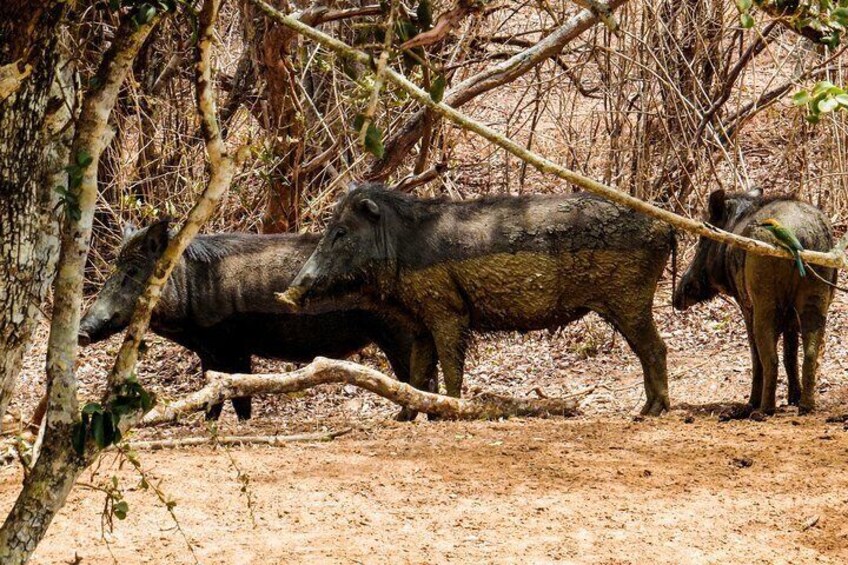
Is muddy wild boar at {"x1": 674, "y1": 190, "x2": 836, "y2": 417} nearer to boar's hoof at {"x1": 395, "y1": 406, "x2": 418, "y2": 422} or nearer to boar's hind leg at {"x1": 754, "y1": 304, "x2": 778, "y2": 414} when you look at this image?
boar's hind leg at {"x1": 754, "y1": 304, "x2": 778, "y2": 414}

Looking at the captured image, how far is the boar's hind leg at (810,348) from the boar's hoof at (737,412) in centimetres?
36

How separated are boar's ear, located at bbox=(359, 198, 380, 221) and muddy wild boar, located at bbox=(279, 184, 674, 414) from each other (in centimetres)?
1

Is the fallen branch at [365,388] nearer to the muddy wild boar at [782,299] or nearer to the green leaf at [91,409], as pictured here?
the muddy wild boar at [782,299]

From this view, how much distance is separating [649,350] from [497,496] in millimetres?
3434

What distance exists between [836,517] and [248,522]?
106 inches

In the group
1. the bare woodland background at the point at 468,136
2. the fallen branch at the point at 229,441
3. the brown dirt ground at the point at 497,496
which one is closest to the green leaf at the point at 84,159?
the brown dirt ground at the point at 497,496

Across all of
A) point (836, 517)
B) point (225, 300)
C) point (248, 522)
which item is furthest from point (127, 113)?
point (836, 517)

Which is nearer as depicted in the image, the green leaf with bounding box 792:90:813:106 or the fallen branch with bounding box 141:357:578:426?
the green leaf with bounding box 792:90:813:106

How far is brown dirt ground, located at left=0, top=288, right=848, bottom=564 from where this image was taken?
5.38m

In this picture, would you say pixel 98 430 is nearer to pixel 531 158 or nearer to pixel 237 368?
pixel 531 158

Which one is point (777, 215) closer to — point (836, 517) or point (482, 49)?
point (836, 517)

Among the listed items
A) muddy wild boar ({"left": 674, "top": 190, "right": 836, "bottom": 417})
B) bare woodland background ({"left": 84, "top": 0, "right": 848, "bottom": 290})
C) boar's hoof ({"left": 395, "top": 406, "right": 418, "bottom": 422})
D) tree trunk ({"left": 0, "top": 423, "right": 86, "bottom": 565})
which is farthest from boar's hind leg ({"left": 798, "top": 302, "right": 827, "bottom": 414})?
tree trunk ({"left": 0, "top": 423, "right": 86, "bottom": 565})

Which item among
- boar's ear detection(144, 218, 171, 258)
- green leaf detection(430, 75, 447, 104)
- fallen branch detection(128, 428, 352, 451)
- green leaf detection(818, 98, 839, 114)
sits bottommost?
fallen branch detection(128, 428, 352, 451)

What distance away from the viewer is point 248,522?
574 cm
